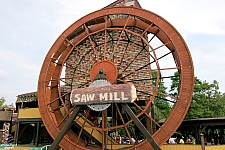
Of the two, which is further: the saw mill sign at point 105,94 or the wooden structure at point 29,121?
the wooden structure at point 29,121

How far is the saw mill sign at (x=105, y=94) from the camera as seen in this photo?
6328mm

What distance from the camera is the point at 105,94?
659 centimetres

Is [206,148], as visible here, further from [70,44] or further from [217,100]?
[217,100]

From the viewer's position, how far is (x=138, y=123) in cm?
629

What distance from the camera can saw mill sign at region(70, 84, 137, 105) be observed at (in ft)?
20.8

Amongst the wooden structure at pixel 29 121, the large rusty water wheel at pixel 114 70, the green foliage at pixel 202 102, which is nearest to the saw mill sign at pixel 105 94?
the large rusty water wheel at pixel 114 70

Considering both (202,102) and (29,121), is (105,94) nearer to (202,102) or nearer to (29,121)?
(29,121)

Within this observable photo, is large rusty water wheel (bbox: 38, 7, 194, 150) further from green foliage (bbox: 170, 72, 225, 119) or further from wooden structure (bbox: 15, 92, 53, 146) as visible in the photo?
green foliage (bbox: 170, 72, 225, 119)

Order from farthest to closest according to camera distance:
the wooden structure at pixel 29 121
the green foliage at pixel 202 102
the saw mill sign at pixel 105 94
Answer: the green foliage at pixel 202 102
the wooden structure at pixel 29 121
the saw mill sign at pixel 105 94

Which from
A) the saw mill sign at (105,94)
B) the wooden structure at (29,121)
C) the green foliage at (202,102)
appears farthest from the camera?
the green foliage at (202,102)

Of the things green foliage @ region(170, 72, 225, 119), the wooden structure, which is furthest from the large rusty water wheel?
green foliage @ region(170, 72, 225, 119)

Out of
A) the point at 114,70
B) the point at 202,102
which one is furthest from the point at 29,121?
the point at 202,102

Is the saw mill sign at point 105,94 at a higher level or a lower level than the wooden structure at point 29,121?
higher

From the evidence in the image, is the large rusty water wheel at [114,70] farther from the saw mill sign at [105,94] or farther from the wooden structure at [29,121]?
the wooden structure at [29,121]
